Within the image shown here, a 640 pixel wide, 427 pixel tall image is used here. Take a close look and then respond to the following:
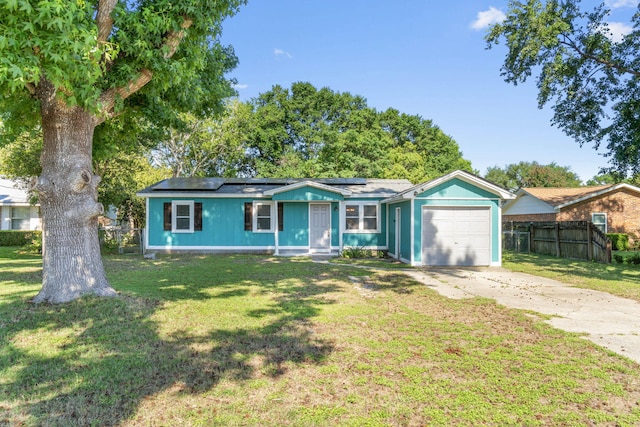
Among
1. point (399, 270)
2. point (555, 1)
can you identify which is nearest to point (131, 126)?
point (399, 270)

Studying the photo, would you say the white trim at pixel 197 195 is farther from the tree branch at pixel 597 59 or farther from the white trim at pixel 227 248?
the tree branch at pixel 597 59

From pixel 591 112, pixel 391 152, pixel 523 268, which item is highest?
pixel 391 152

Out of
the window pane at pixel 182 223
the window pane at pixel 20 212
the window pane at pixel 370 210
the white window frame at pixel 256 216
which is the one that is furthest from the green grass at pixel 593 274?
the window pane at pixel 20 212

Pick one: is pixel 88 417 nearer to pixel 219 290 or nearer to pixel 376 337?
pixel 376 337

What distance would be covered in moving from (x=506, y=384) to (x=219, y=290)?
5984 mm

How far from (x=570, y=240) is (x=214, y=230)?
15654mm

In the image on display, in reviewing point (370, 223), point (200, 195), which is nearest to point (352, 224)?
point (370, 223)

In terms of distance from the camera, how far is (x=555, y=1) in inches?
567

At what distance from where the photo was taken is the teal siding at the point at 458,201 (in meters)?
12.8

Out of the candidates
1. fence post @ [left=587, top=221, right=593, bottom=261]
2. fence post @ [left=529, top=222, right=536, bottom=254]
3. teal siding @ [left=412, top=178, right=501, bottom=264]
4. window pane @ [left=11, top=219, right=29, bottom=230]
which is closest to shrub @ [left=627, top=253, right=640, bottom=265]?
fence post @ [left=587, top=221, right=593, bottom=261]

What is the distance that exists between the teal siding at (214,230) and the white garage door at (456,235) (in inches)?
278

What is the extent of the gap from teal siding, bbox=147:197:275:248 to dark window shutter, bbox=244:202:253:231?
136 mm

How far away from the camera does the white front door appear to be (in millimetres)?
16625

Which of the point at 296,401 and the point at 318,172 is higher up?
the point at 318,172
